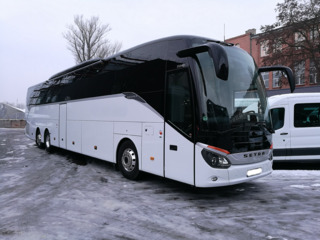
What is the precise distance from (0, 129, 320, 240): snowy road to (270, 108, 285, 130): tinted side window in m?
1.59

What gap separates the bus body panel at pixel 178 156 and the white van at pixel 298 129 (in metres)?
4.33

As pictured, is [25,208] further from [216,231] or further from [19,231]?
[216,231]

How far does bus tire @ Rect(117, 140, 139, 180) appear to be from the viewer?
21.6 ft

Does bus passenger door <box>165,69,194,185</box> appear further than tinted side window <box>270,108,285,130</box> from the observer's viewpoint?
No

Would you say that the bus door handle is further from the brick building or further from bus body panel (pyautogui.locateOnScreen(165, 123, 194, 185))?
the brick building

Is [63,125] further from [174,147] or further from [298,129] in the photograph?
[298,129]

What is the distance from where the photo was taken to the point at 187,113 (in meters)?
5.05

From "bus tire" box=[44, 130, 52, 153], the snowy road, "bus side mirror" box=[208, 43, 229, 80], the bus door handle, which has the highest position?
"bus side mirror" box=[208, 43, 229, 80]

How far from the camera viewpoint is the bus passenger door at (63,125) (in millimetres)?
10695

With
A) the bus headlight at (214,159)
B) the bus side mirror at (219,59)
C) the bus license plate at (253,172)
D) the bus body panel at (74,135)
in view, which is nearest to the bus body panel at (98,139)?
the bus body panel at (74,135)

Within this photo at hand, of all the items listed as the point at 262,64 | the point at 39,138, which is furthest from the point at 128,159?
the point at 262,64

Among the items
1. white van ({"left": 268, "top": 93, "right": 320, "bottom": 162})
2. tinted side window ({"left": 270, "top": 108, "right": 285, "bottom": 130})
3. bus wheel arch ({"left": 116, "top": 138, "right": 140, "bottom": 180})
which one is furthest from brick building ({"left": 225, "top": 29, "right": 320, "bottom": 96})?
bus wheel arch ({"left": 116, "top": 138, "right": 140, "bottom": 180})

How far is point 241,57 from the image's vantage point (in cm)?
542

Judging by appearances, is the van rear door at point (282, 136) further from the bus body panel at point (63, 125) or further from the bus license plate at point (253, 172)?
the bus body panel at point (63, 125)
